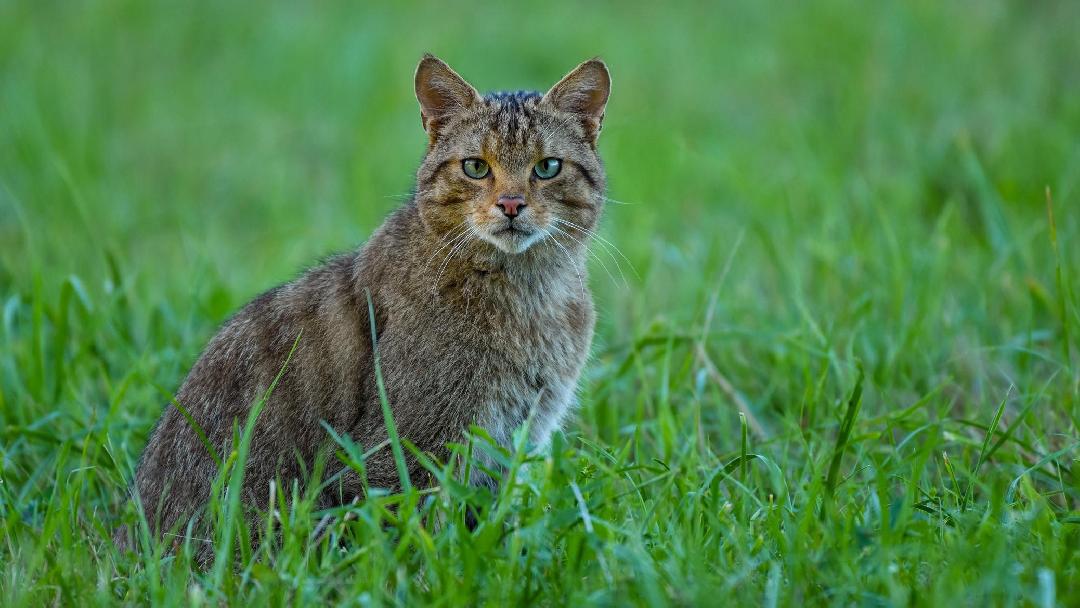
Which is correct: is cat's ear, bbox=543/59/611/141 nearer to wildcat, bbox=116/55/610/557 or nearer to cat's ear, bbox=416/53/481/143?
wildcat, bbox=116/55/610/557

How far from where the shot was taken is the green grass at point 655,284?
125 inches

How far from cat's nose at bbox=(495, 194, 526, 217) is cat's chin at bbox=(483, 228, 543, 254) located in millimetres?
63

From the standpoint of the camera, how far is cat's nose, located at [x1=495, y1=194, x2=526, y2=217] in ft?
12.4

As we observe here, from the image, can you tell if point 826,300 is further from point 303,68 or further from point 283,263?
point 303,68

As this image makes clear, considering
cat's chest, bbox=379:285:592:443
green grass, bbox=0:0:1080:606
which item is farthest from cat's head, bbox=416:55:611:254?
green grass, bbox=0:0:1080:606

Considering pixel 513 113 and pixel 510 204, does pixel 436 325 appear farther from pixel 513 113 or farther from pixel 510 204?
pixel 513 113

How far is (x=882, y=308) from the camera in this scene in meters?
5.37

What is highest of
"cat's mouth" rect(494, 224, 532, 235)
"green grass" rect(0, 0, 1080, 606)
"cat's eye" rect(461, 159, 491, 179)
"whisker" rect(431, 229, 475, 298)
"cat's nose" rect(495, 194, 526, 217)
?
"cat's eye" rect(461, 159, 491, 179)

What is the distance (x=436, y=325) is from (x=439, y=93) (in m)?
0.88

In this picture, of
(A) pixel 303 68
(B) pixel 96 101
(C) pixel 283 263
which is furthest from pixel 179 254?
(A) pixel 303 68

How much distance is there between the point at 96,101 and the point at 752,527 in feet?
23.6

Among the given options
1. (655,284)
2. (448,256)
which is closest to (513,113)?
(448,256)

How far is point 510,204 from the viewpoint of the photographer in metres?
3.79

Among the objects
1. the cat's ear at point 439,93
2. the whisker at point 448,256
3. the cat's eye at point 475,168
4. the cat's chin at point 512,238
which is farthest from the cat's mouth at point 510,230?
the cat's ear at point 439,93
